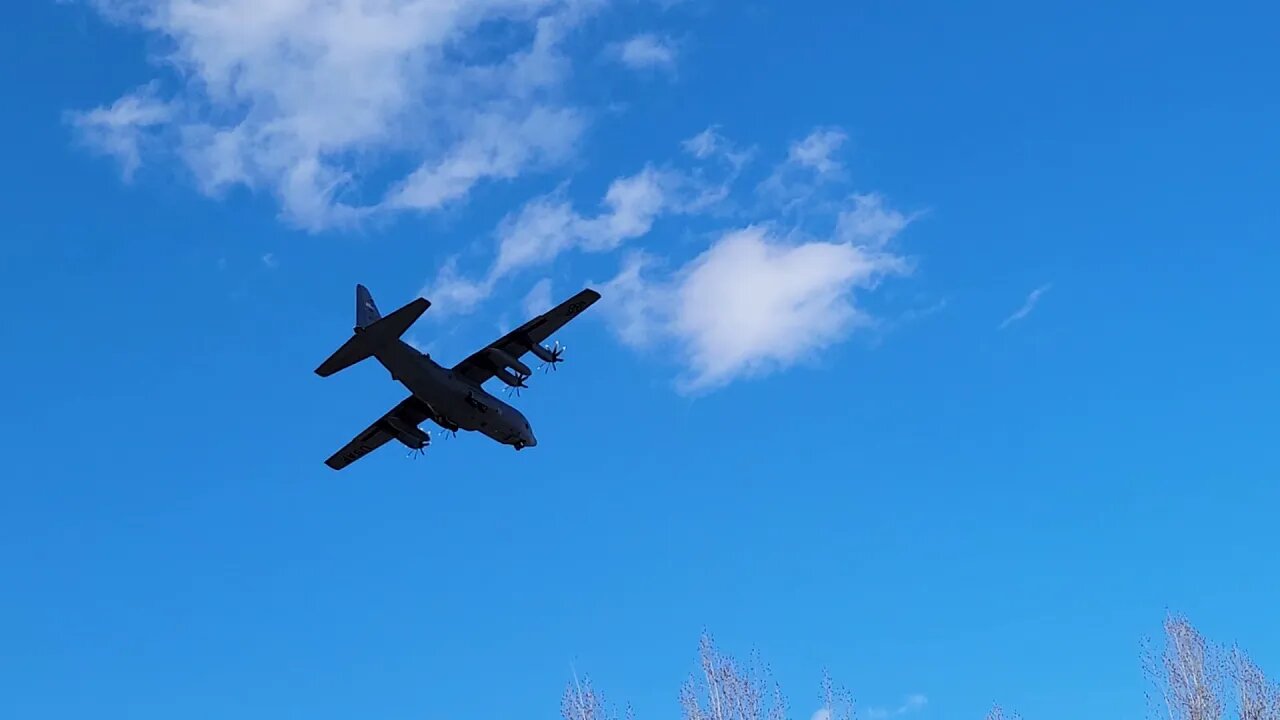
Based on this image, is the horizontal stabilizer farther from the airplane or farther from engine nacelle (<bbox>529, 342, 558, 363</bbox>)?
engine nacelle (<bbox>529, 342, 558, 363</bbox>)

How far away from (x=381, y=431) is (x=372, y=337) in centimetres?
1129

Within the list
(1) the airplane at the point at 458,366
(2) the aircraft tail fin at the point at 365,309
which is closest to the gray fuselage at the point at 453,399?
(1) the airplane at the point at 458,366

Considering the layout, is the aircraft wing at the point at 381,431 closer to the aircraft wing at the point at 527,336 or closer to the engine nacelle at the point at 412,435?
the engine nacelle at the point at 412,435

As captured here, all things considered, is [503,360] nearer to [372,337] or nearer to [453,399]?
[453,399]

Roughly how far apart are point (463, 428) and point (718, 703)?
558 inches

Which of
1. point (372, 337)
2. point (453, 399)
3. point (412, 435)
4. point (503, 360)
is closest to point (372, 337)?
point (372, 337)

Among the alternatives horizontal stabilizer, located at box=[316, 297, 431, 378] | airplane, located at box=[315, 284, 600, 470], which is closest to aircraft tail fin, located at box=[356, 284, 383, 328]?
airplane, located at box=[315, 284, 600, 470]

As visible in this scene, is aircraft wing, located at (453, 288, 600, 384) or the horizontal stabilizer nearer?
the horizontal stabilizer

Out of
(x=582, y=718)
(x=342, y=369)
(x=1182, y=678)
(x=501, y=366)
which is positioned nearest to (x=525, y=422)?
(x=501, y=366)

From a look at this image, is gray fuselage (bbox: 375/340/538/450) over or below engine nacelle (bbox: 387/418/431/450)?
below

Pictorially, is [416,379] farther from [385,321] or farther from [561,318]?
[561,318]

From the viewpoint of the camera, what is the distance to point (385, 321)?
46594 millimetres

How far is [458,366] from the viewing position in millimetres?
52406

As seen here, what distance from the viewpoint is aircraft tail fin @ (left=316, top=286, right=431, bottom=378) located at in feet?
152
